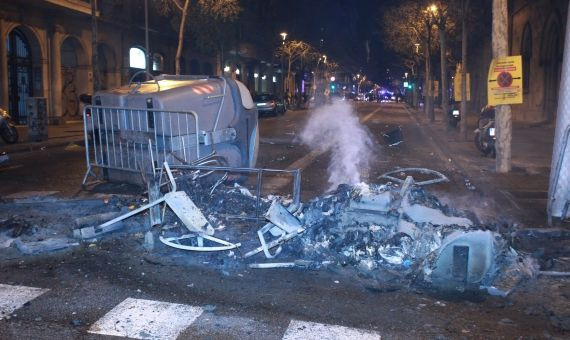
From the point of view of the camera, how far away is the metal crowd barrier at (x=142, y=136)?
348 inches

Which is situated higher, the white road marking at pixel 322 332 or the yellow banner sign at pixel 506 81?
the yellow banner sign at pixel 506 81

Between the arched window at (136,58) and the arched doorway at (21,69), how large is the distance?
8563mm

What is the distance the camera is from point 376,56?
431 ft

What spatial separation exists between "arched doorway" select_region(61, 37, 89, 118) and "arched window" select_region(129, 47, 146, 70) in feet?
15.8

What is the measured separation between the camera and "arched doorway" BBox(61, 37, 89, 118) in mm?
30391

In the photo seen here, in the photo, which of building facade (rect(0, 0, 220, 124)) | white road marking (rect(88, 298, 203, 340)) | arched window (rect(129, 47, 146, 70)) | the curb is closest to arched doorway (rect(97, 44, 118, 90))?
building facade (rect(0, 0, 220, 124))

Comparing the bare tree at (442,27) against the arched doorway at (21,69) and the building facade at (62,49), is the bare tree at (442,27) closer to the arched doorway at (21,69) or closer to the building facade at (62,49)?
the building facade at (62,49)

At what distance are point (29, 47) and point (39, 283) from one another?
82.2 feet

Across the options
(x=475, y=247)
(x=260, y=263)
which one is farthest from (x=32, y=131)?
(x=475, y=247)

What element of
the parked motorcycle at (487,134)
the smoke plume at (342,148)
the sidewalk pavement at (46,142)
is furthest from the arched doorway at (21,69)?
the parked motorcycle at (487,134)

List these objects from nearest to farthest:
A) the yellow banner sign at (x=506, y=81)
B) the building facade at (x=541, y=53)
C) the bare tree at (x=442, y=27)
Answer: the yellow banner sign at (x=506, y=81) → the building facade at (x=541, y=53) → the bare tree at (x=442, y=27)

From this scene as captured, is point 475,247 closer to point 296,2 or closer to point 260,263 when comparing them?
point 260,263

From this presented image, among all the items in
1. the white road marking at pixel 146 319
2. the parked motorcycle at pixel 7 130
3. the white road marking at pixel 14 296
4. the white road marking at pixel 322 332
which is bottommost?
the white road marking at pixel 322 332

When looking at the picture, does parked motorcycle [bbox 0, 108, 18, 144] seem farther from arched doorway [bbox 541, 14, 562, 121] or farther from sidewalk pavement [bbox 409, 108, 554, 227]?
arched doorway [bbox 541, 14, 562, 121]
